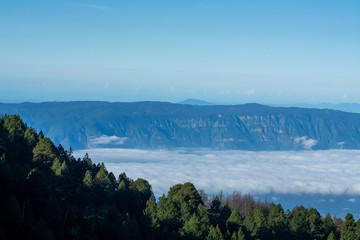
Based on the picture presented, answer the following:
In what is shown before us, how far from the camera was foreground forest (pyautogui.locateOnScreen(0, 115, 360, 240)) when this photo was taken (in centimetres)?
3497

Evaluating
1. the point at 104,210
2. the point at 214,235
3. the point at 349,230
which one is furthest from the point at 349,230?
the point at 104,210

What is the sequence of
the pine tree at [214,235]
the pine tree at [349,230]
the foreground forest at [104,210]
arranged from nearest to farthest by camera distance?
the foreground forest at [104,210]
the pine tree at [214,235]
the pine tree at [349,230]

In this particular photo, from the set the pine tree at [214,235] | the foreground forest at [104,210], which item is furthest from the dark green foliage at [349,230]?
the pine tree at [214,235]

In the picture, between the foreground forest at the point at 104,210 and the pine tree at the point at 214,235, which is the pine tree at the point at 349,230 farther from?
the pine tree at the point at 214,235

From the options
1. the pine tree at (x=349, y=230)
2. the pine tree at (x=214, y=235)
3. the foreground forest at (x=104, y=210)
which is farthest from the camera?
the pine tree at (x=349, y=230)

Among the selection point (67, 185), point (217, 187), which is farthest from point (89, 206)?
point (217, 187)

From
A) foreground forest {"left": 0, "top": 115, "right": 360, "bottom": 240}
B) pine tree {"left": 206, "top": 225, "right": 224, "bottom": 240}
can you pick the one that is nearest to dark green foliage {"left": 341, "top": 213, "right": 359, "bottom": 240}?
foreground forest {"left": 0, "top": 115, "right": 360, "bottom": 240}

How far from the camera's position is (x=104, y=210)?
47.4 metres

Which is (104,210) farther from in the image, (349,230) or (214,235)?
(349,230)

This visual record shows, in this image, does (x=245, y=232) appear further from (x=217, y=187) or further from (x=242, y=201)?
(x=217, y=187)

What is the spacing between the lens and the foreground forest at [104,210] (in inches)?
1377

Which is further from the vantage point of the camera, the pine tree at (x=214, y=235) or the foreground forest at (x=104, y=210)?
the pine tree at (x=214, y=235)

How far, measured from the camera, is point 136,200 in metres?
57.4

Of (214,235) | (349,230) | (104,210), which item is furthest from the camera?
(349,230)
